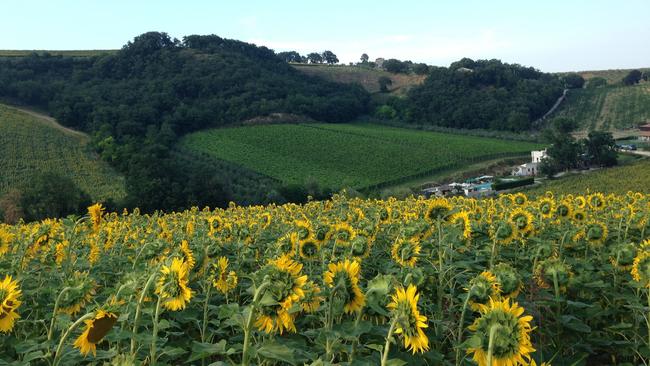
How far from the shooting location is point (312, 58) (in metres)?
189

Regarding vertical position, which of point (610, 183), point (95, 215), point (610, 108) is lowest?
point (610, 183)

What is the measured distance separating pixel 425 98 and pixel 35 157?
274 ft

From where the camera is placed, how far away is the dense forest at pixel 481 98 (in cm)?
10306

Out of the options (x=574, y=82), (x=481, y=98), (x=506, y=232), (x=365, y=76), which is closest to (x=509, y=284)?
(x=506, y=232)

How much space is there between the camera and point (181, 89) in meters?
107

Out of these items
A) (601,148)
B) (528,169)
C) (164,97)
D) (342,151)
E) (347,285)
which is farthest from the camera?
(164,97)

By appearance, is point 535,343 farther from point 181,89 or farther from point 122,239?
point 181,89

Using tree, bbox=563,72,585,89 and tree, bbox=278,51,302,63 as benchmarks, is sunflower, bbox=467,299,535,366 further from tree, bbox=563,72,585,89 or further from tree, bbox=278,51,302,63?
tree, bbox=278,51,302,63

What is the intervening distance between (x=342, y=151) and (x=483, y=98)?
49.9m

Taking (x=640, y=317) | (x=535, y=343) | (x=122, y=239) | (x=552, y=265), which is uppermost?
(x=552, y=265)

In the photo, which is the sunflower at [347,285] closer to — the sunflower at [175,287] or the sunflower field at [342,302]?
the sunflower field at [342,302]

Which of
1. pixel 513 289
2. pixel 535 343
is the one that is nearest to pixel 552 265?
pixel 535 343

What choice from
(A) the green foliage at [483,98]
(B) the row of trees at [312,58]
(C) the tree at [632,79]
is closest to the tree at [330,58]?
(B) the row of trees at [312,58]

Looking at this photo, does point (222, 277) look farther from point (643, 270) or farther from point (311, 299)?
point (643, 270)
